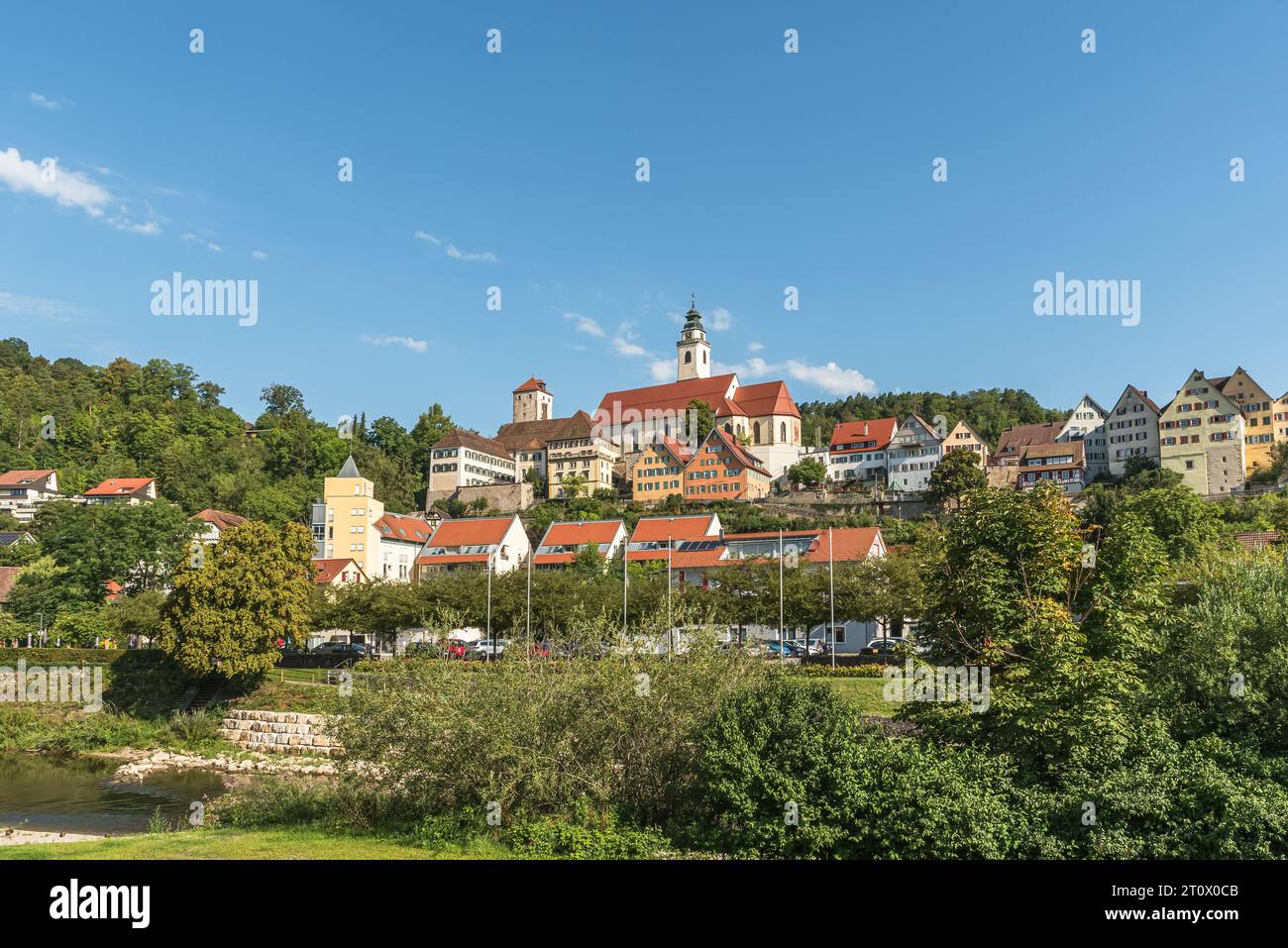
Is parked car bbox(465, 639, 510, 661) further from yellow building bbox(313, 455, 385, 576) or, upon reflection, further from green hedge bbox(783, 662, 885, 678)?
yellow building bbox(313, 455, 385, 576)

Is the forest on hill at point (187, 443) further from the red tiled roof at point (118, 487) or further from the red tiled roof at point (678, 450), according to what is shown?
the red tiled roof at point (678, 450)

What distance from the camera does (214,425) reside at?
134 meters

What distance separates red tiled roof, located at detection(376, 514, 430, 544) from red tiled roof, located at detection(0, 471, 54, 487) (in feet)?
175

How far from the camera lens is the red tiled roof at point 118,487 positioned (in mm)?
106000

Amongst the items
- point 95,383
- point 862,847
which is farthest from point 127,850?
point 95,383

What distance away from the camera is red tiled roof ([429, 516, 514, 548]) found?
83.2 m

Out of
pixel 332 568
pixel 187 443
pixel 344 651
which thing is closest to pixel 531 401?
pixel 187 443

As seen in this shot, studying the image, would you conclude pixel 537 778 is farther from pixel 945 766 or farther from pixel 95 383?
pixel 95 383

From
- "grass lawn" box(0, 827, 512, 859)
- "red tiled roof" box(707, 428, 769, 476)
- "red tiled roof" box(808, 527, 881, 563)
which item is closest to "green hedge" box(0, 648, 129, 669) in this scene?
"grass lawn" box(0, 827, 512, 859)

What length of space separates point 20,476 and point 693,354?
91.4 metres

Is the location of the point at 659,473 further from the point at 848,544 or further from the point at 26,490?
the point at 26,490

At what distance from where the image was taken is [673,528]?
7875 centimetres

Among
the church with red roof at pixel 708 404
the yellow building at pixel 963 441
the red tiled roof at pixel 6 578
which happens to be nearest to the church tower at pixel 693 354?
the church with red roof at pixel 708 404

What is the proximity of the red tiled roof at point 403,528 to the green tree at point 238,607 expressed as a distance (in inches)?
1688
